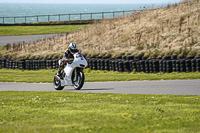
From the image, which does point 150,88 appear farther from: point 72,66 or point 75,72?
point 72,66

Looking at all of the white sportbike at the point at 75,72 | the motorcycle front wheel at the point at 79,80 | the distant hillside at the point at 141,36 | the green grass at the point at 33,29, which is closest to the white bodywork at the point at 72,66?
the white sportbike at the point at 75,72

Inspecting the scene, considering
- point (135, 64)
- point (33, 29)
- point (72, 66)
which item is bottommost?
point (135, 64)

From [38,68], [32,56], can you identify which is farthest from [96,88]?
[32,56]

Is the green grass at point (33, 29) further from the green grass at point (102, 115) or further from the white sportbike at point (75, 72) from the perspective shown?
the green grass at point (102, 115)

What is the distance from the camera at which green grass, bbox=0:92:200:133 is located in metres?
7.80

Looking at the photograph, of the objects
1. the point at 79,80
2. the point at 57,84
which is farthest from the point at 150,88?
the point at 57,84

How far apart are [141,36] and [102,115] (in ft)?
69.7

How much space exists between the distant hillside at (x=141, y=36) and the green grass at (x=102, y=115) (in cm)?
1169

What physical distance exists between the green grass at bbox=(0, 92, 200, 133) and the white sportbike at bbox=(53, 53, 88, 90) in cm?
243

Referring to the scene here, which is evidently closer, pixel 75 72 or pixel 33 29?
pixel 75 72

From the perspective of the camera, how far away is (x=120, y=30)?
32.9 m

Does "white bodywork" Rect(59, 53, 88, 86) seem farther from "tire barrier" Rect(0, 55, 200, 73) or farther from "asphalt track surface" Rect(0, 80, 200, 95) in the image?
"tire barrier" Rect(0, 55, 200, 73)

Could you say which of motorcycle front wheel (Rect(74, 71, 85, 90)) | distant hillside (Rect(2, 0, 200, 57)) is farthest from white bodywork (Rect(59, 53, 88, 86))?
distant hillside (Rect(2, 0, 200, 57))

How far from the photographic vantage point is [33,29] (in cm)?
5191
